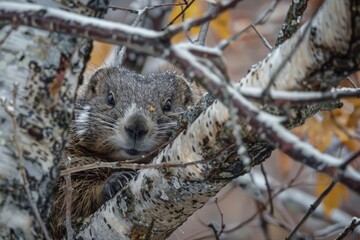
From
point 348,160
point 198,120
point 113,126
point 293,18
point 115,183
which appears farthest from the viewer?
point 113,126

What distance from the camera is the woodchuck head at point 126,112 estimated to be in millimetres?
3623

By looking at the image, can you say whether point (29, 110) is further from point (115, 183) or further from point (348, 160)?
point (115, 183)

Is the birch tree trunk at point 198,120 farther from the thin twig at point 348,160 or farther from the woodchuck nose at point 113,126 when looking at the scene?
the woodchuck nose at point 113,126

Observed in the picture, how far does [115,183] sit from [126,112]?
1.42 feet

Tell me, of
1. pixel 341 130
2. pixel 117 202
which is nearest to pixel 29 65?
pixel 117 202

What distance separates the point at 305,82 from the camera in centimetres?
212

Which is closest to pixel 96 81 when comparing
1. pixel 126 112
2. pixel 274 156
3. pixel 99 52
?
pixel 126 112

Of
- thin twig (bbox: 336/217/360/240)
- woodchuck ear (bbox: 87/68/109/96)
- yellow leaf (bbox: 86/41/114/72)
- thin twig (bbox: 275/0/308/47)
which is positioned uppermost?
yellow leaf (bbox: 86/41/114/72)

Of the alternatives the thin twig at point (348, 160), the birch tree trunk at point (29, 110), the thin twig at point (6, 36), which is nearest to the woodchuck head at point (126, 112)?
the birch tree trunk at point (29, 110)

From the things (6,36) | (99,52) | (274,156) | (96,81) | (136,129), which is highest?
(99,52)

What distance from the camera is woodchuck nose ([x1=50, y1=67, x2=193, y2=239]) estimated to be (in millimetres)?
3607

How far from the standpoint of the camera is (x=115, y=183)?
3.56 m

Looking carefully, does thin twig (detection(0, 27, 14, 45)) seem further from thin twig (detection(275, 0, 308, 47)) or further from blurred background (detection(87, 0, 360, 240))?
thin twig (detection(275, 0, 308, 47))

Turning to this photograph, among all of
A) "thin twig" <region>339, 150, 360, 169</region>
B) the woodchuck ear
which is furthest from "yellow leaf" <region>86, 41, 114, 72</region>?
"thin twig" <region>339, 150, 360, 169</region>
